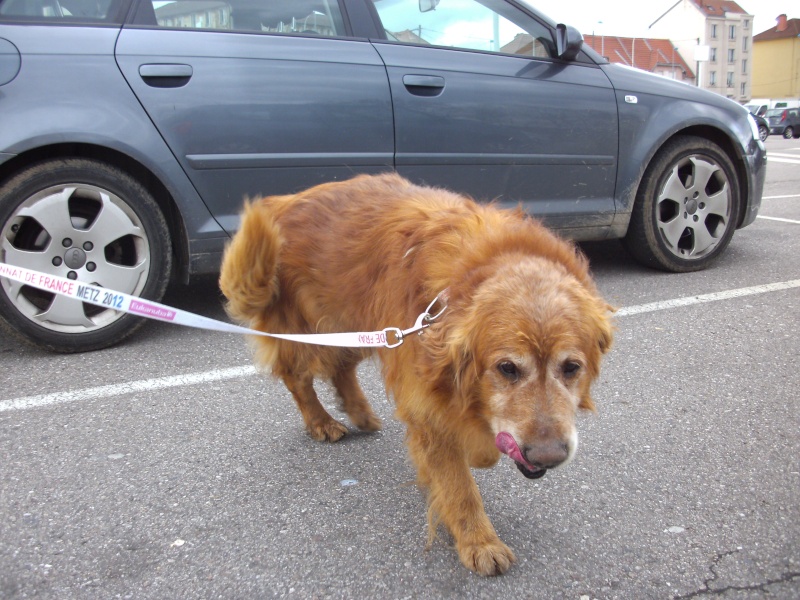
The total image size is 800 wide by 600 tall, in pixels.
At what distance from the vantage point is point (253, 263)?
9.48 ft

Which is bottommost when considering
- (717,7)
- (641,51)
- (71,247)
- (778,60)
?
(778,60)

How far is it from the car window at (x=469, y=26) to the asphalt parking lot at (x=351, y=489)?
217 centimetres

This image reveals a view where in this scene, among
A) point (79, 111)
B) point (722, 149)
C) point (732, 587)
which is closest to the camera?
point (732, 587)

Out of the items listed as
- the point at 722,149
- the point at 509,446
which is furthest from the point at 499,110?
the point at 509,446

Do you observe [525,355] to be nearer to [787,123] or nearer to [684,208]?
[684,208]

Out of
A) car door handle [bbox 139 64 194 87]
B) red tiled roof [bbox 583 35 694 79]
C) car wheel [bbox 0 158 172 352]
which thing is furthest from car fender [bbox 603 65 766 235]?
red tiled roof [bbox 583 35 694 79]

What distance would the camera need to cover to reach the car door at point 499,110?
4523 millimetres

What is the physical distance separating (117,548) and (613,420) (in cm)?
209

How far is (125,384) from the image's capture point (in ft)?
12.1

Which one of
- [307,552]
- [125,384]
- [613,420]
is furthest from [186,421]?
[613,420]

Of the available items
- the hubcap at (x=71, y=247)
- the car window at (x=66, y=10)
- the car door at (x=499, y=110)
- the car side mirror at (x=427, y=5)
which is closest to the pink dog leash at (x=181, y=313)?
the hubcap at (x=71, y=247)

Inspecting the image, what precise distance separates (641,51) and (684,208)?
65861 mm

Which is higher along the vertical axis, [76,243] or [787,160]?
[76,243]

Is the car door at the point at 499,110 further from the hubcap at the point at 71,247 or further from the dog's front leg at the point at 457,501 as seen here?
the dog's front leg at the point at 457,501
